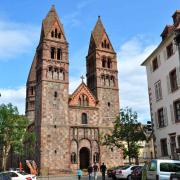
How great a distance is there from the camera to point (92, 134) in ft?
179

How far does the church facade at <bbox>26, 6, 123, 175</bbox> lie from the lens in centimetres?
4988

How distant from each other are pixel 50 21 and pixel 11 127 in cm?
2437

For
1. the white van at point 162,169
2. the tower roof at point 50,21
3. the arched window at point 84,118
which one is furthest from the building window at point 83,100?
the white van at point 162,169

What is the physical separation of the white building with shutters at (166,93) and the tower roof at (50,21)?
32.4m

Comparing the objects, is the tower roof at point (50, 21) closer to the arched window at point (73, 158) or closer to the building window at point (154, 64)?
the arched window at point (73, 158)

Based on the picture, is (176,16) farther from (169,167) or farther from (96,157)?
(96,157)

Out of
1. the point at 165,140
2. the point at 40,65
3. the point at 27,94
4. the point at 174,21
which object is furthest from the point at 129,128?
the point at 27,94

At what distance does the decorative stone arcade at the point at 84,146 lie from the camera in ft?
171

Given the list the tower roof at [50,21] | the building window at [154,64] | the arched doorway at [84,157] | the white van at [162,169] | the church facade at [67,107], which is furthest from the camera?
the tower roof at [50,21]

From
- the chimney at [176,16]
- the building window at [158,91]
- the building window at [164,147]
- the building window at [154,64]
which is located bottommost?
the building window at [164,147]

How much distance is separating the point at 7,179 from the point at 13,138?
21.6 metres

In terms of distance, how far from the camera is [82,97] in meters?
56.3

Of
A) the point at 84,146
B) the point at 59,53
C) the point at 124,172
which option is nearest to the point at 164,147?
the point at 124,172

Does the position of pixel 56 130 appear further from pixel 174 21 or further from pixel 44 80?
pixel 174 21
